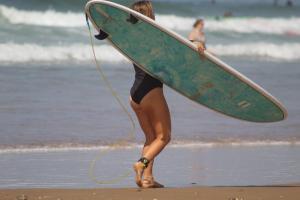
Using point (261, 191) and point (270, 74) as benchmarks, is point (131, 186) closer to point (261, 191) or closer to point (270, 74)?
point (261, 191)

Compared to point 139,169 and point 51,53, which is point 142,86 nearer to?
point 139,169

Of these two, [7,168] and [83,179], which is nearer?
[83,179]

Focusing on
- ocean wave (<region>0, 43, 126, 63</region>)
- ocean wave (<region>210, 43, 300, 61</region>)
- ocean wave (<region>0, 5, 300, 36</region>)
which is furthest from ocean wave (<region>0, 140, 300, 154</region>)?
ocean wave (<region>0, 5, 300, 36</region>)

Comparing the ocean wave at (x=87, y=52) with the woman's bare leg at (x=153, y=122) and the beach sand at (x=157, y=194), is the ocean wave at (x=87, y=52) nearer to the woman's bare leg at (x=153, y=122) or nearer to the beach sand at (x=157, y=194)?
the woman's bare leg at (x=153, y=122)

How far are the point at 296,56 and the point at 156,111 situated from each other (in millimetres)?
18015

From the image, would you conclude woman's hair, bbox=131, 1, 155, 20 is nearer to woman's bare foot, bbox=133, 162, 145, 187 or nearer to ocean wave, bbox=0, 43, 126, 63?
woman's bare foot, bbox=133, 162, 145, 187

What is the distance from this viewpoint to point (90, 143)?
29.6 ft

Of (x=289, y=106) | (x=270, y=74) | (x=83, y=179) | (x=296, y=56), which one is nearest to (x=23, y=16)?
(x=296, y=56)

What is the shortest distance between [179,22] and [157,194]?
91.7ft

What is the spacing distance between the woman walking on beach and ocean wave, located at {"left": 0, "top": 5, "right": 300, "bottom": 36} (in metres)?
19.7

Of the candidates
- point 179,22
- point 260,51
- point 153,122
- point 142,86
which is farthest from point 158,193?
point 179,22

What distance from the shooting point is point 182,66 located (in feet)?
21.2

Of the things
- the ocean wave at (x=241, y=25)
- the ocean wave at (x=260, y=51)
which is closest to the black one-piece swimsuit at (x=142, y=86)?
the ocean wave at (x=260, y=51)

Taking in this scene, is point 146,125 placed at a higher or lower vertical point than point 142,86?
lower
